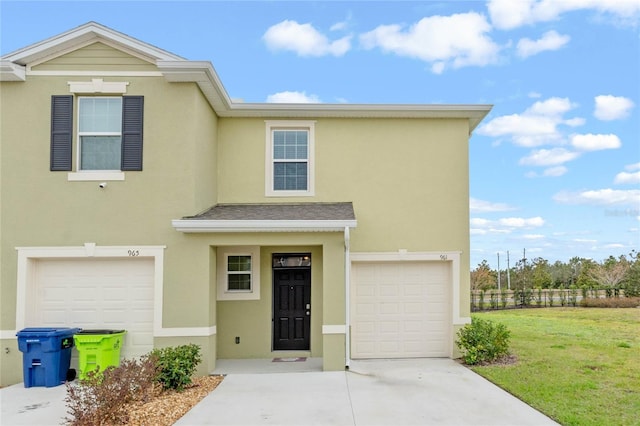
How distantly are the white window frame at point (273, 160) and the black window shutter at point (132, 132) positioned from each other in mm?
2936

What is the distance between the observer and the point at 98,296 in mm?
9281

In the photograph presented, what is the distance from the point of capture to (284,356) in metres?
10.6

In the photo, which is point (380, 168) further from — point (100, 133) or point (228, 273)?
point (100, 133)

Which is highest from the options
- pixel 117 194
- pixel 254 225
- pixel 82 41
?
pixel 82 41

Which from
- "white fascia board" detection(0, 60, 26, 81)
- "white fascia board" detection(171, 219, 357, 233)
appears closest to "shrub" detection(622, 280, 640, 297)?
"white fascia board" detection(171, 219, 357, 233)

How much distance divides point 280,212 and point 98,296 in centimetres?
405

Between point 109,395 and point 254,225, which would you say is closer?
point 109,395

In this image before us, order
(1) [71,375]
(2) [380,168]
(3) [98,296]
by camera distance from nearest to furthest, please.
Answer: (1) [71,375], (3) [98,296], (2) [380,168]

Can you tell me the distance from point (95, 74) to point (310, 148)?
15.7ft

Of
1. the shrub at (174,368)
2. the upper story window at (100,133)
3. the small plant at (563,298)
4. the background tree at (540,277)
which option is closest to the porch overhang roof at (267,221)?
the upper story window at (100,133)

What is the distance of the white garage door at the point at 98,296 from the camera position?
920 cm

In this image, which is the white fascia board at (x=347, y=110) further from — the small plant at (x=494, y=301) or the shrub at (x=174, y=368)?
the small plant at (x=494, y=301)

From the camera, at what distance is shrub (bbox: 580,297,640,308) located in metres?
23.2

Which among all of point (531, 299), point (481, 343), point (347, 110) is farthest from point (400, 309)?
point (531, 299)
